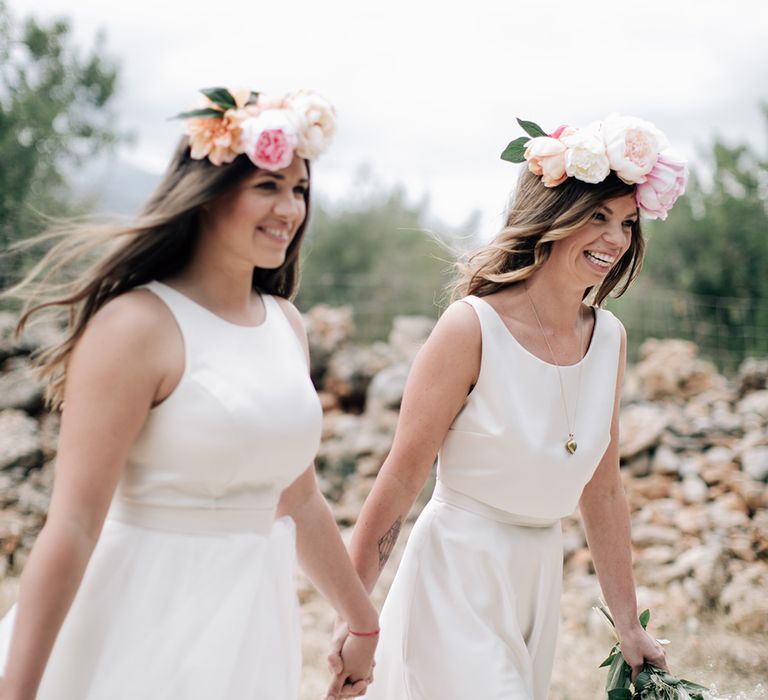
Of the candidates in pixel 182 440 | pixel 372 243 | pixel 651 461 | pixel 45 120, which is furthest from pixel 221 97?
pixel 372 243

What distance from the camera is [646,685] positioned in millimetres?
2910

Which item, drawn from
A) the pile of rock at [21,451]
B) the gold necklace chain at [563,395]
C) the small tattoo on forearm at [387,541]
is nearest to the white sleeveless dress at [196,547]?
the small tattoo on forearm at [387,541]

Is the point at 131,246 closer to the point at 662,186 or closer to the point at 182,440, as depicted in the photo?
the point at 182,440

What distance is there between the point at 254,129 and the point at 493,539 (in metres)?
1.34

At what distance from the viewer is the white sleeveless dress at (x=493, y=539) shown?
9.06 feet

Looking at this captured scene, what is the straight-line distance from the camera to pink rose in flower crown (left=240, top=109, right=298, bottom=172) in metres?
2.07

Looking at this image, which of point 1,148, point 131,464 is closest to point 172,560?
point 131,464

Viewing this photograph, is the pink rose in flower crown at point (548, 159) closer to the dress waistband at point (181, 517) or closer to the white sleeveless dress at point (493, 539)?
the white sleeveless dress at point (493, 539)

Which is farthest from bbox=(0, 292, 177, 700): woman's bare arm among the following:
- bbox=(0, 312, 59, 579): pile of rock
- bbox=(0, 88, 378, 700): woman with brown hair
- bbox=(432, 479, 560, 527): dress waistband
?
bbox=(0, 312, 59, 579): pile of rock

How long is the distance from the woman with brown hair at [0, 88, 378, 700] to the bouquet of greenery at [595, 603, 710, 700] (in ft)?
3.74

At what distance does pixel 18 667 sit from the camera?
183 cm

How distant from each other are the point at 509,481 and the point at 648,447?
5.64 metres

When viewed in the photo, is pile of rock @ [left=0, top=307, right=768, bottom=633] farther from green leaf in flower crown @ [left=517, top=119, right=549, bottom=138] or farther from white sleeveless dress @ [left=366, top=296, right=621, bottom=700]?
green leaf in flower crown @ [left=517, top=119, right=549, bottom=138]

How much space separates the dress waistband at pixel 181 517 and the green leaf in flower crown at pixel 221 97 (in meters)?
0.84
